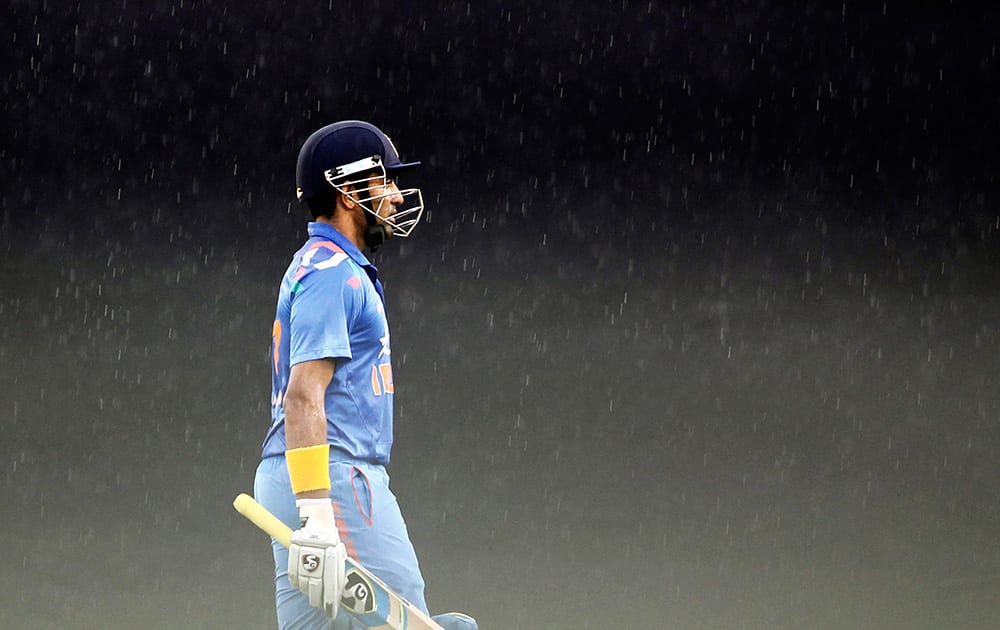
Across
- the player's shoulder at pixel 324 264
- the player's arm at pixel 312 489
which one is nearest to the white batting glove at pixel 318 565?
the player's arm at pixel 312 489

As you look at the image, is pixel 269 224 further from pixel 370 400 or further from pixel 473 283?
pixel 370 400

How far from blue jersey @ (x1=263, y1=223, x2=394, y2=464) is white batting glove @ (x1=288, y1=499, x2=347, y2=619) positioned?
0.17 metres

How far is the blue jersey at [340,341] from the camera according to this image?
1887mm

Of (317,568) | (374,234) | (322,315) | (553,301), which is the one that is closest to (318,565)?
(317,568)

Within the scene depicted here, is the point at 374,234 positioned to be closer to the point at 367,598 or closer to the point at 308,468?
the point at 308,468

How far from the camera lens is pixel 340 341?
1.88 m

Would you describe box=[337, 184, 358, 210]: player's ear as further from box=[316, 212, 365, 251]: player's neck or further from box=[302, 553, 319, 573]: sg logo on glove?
box=[302, 553, 319, 573]: sg logo on glove

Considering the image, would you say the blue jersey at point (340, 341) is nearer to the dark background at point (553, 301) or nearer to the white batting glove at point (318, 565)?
the white batting glove at point (318, 565)

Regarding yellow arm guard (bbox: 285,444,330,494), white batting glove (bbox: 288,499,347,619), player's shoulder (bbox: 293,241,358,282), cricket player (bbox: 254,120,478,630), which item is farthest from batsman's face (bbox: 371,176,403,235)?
white batting glove (bbox: 288,499,347,619)

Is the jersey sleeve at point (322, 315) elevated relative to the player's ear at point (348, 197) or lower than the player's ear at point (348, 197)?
lower

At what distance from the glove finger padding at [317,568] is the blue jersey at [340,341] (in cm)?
18

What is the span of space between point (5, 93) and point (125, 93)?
374 mm

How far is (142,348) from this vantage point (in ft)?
13.4

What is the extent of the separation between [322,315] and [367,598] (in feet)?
1.40
